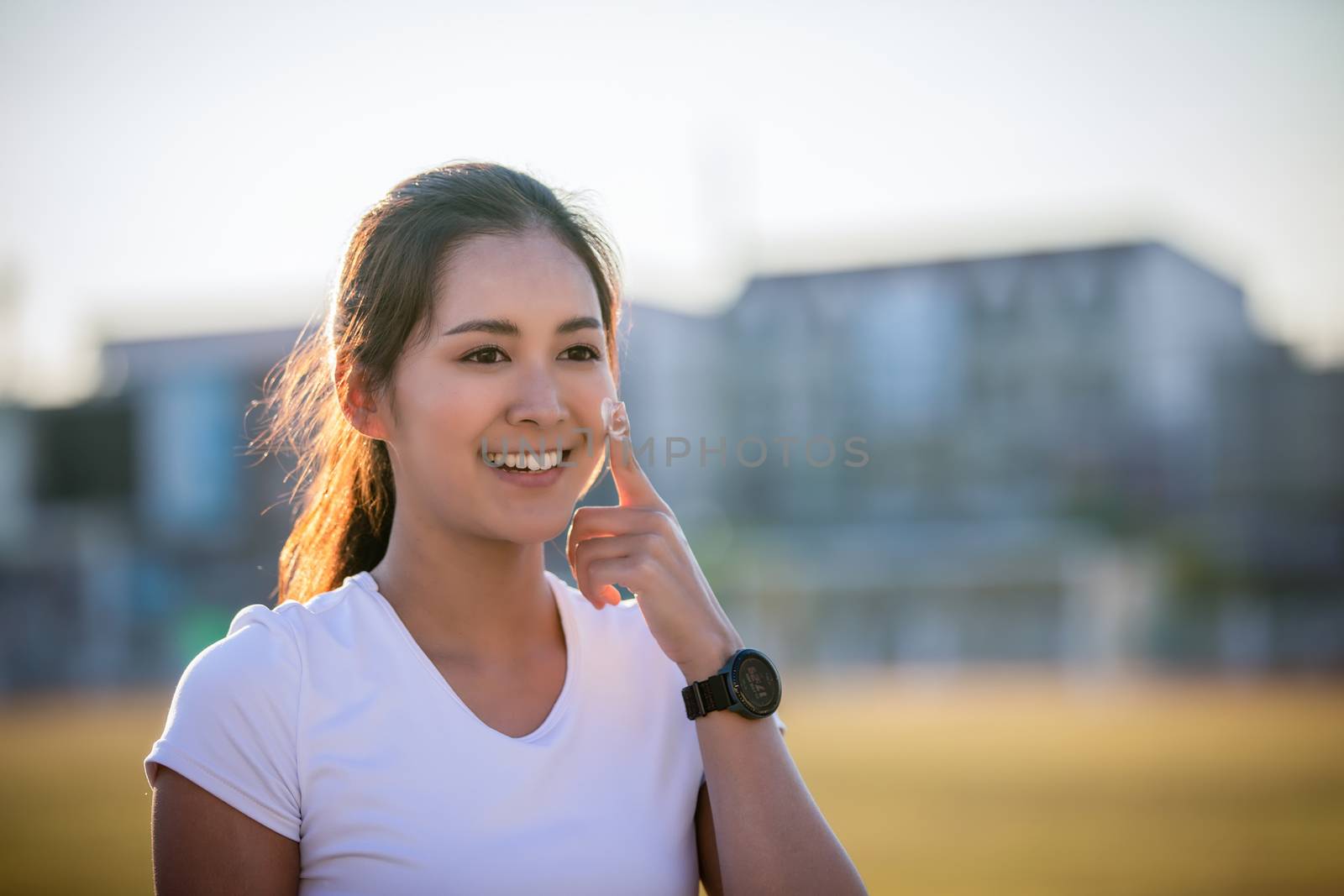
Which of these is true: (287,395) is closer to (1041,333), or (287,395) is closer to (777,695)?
(777,695)

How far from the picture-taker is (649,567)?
2.30 meters

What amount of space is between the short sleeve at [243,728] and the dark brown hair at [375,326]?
1.75 feet

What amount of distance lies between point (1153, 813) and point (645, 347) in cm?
3178

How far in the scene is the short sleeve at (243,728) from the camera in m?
1.97

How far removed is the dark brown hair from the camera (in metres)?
2.35

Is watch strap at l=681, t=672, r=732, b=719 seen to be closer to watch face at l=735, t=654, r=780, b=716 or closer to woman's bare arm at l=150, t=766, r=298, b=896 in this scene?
watch face at l=735, t=654, r=780, b=716

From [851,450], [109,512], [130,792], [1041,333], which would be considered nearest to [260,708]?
[851,450]

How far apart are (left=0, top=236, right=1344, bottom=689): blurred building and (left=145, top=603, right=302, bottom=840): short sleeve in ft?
134

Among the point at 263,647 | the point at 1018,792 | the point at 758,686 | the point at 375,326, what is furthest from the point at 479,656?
the point at 1018,792

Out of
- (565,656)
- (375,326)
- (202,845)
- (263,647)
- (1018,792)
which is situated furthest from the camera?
(1018,792)

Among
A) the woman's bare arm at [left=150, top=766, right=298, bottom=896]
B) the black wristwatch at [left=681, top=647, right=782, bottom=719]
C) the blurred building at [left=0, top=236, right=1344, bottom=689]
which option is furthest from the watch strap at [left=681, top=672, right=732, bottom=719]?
the blurred building at [left=0, top=236, right=1344, bottom=689]

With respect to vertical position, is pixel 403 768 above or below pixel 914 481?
→ above

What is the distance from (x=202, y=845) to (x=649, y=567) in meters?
0.85

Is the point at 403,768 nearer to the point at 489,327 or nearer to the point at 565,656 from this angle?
the point at 565,656
